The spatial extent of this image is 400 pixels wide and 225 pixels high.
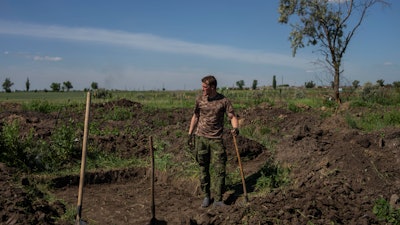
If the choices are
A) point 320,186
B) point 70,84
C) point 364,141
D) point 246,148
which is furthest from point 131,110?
point 70,84

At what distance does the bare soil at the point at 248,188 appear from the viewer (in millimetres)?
5332

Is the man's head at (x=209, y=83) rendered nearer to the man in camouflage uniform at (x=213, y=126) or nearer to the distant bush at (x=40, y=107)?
the man in camouflage uniform at (x=213, y=126)

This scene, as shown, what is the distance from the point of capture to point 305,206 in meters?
5.35

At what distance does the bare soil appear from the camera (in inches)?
210

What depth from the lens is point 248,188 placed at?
7305 millimetres

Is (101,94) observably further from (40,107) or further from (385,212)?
(385,212)

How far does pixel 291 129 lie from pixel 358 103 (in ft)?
20.9

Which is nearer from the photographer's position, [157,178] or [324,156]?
[324,156]

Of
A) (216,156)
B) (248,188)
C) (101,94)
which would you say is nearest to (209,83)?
(216,156)

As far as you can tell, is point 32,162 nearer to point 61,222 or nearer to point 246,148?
point 61,222

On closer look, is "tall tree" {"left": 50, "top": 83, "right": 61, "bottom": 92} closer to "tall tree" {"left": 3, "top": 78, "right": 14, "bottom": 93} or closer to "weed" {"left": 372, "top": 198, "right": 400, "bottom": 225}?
"tall tree" {"left": 3, "top": 78, "right": 14, "bottom": 93}

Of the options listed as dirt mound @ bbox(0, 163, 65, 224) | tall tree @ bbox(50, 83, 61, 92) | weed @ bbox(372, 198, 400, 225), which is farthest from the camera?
tall tree @ bbox(50, 83, 61, 92)

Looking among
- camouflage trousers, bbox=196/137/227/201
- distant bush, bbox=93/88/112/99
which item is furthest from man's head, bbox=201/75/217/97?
distant bush, bbox=93/88/112/99

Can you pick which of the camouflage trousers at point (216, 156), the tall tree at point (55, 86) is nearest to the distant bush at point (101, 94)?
the camouflage trousers at point (216, 156)
